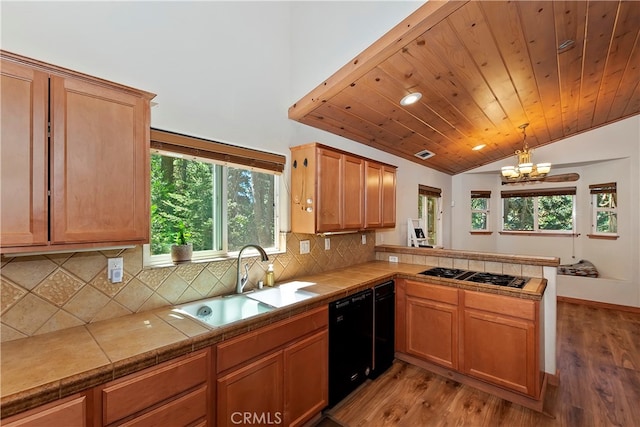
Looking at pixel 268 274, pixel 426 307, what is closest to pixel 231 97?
pixel 268 274

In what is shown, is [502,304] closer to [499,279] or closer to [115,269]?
[499,279]

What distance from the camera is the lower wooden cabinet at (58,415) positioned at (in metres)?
0.92

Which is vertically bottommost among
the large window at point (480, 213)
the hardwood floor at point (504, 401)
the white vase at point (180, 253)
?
the hardwood floor at point (504, 401)

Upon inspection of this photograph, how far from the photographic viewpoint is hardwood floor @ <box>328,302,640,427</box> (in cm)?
208

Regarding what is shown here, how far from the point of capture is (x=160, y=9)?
1772 mm

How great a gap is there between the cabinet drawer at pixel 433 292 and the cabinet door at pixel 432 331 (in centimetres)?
4

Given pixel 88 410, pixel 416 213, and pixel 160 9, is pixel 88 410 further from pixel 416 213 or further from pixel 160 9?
pixel 416 213

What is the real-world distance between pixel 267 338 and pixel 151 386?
2.01 ft

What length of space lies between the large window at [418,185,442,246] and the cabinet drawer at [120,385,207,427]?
4159mm

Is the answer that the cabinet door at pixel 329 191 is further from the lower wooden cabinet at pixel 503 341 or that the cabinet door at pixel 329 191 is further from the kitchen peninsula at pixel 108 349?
the lower wooden cabinet at pixel 503 341

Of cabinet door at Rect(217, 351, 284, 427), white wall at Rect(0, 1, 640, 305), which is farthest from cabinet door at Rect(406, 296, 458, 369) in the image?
cabinet door at Rect(217, 351, 284, 427)

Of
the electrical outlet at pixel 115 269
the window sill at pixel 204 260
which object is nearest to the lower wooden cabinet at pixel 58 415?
the electrical outlet at pixel 115 269

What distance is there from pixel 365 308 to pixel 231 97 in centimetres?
204

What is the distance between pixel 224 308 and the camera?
1.96 meters
